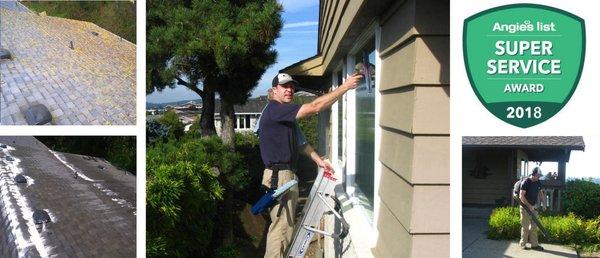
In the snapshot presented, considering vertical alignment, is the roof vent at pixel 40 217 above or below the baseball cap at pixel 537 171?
below

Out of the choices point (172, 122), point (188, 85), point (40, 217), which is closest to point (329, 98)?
point (40, 217)

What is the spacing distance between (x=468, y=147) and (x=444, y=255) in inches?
29.7

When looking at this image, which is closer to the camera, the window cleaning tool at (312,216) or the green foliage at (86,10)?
the green foliage at (86,10)

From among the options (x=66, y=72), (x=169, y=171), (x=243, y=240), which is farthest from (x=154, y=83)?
(x=66, y=72)

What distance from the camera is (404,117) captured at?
8.84 ft

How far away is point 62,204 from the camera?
2.58m

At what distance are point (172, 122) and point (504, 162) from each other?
12701 mm

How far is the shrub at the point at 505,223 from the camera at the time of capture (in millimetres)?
1972

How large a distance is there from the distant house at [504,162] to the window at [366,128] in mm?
2155

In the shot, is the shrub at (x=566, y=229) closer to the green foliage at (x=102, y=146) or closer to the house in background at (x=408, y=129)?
the house in background at (x=408, y=129)

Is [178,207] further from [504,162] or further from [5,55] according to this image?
[504,162]

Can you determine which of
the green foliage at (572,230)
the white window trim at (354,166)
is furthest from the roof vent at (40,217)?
the white window trim at (354,166)

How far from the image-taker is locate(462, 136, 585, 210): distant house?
6.11 ft

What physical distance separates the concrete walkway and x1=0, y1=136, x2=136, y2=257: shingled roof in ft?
4.82
